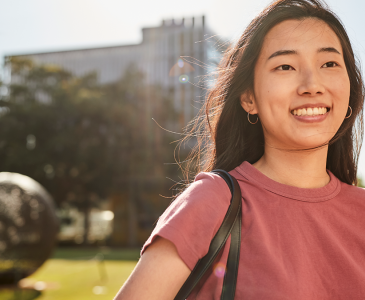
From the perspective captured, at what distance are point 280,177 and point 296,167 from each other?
10cm

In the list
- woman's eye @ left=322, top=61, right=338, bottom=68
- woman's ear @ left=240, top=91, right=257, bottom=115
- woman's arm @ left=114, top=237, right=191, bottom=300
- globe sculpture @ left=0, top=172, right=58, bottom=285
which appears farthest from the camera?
globe sculpture @ left=0, top=172, right=58, bottom=285

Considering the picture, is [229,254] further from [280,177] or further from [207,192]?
[280,177]

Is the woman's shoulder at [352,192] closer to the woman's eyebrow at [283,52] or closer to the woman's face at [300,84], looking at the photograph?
the woman's face at [300,84]

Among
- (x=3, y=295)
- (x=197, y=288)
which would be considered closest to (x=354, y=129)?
(x=197, y=288)

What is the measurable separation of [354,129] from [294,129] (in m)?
0.72

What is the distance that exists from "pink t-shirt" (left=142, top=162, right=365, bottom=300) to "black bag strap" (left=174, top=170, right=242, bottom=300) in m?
0.02

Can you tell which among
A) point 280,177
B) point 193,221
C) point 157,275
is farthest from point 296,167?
point 157,275

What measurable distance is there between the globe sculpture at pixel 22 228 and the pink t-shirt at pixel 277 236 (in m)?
10.3

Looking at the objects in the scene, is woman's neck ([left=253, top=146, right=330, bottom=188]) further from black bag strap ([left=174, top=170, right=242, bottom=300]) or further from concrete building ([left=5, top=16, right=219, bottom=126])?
concrete building ([left=5, top=16, right=219, bottom=126])

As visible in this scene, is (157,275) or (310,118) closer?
(157,275)

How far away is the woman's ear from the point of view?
2.07m

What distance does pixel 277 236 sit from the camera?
166cm

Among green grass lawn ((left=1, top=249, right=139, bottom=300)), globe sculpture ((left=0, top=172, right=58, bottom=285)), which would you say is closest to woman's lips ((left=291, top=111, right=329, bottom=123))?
green grass lawn ((left=1, top=249, right=139, bottom=300))

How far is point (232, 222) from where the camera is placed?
62.0 inches
